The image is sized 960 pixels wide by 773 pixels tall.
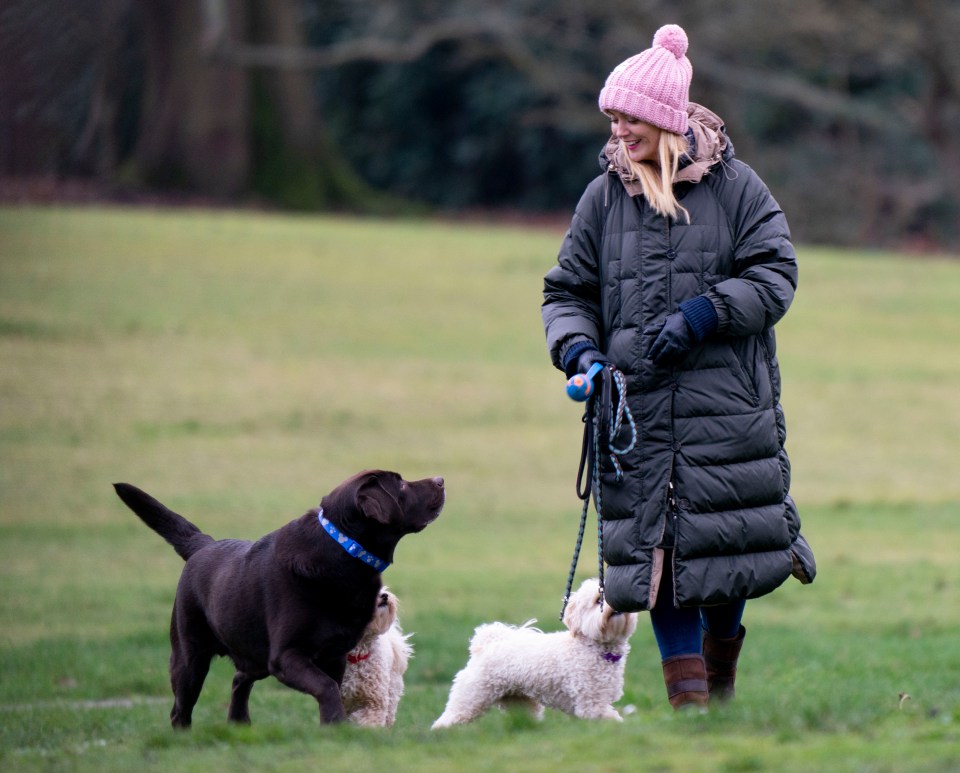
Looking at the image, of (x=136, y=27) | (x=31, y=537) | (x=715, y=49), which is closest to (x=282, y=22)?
(x=715, y=49)

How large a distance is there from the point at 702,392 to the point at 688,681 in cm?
103

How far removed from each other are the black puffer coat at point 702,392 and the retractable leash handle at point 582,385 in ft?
0.39

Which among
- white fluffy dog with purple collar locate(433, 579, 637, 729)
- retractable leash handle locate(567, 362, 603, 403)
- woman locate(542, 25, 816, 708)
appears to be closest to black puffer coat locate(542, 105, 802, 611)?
woman locate(542, 25, 816, 708)

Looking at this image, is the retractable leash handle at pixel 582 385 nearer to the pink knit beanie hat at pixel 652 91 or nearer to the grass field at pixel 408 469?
the pink knit beanie hat at pixel 652 91

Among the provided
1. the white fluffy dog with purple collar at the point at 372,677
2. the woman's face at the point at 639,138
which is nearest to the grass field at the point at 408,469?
the white fluffy dog with purple collar at the point at 372,677

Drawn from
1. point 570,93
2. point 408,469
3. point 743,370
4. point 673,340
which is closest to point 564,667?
point 743,370

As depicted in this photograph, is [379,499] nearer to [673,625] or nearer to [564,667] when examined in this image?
[564,667]

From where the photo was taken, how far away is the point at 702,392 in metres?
5.05

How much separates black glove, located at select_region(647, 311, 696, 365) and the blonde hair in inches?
14.6

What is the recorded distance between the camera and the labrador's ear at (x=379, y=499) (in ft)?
18.2

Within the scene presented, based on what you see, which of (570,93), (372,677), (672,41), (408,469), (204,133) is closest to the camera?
(672,41)

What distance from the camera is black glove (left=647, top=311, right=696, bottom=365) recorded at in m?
4.93

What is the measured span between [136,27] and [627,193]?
1957mm

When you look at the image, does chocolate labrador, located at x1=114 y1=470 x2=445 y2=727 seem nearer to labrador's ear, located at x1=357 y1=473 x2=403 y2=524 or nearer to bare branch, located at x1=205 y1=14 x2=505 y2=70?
labrador's ear, located at x1=357 y1=473 x2=403 y2=524
